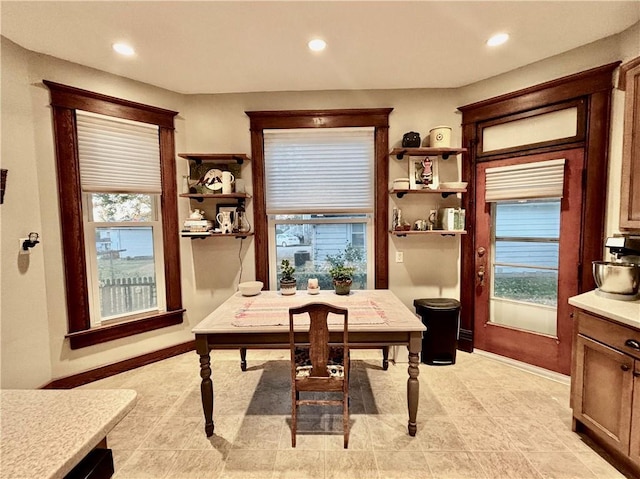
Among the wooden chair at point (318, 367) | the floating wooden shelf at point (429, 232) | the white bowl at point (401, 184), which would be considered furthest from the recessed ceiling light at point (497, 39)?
the wooden chair at point (318, 367)

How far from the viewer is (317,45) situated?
2.45 metres

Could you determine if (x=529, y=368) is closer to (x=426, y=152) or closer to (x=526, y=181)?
(x=526, y=181)

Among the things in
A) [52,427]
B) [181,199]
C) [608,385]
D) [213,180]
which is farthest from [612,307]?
[181,199]

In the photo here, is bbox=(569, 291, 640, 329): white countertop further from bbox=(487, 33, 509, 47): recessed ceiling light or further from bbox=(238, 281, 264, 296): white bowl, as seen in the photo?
bbox=(238, 281, 264, 296): white bowl

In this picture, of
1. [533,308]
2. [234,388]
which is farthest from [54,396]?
[533,308]

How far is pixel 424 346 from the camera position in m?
3.08

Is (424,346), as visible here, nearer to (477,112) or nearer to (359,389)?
(359,389)

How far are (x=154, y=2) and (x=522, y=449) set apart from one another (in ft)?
12.2

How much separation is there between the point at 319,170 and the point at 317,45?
1.23m

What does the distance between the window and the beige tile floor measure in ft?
4.64

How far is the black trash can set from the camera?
3.01 metres

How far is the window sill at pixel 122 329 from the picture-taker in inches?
108

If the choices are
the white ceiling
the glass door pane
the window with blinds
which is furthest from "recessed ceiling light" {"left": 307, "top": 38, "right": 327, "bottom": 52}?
the glass door pane

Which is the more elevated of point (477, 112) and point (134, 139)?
point (477, 112)
